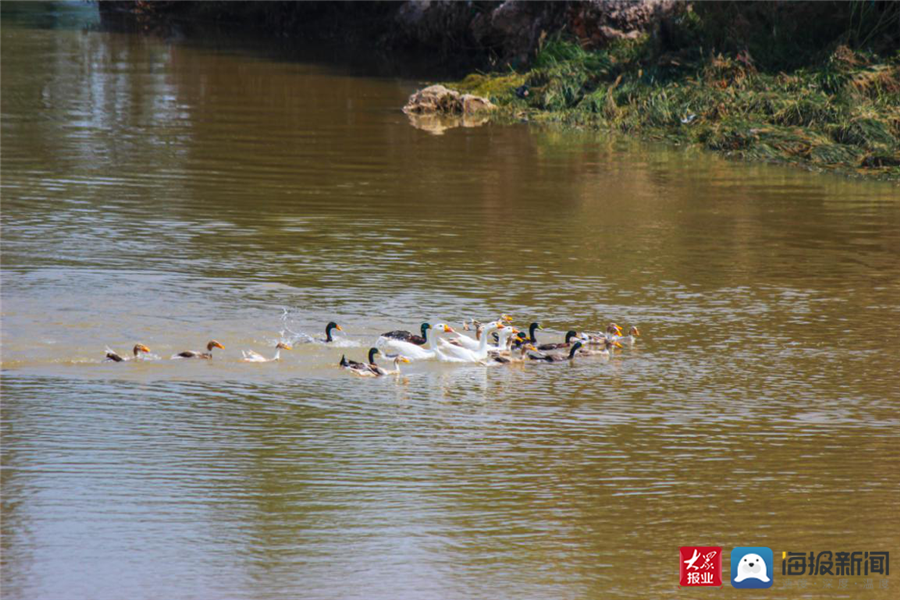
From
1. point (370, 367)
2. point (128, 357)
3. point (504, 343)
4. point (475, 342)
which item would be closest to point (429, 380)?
point (370, 367)

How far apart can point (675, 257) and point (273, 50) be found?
26.4 m

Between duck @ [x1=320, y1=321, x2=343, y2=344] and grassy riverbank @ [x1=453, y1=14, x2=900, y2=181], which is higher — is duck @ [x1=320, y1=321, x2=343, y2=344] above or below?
below

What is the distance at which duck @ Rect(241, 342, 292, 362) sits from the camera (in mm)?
10523

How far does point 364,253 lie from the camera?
1403 centimetres

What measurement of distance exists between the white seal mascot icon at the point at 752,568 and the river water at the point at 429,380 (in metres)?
0.10

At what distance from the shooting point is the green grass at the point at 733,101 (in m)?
20.7

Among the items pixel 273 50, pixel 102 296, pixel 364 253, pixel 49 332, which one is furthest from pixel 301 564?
pixel 273 50

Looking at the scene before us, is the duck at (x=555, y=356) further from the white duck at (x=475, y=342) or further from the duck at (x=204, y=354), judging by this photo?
the duck at (x=204, y=354)

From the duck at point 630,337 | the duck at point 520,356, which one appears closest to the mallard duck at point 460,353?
the duck at point 520,356

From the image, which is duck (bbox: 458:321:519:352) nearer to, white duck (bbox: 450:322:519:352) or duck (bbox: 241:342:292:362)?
white duck (bbox: 450:322:519:352)

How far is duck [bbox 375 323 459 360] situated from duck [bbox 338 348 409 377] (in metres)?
0.13

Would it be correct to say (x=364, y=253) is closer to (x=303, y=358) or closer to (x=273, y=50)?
(x=303, y=358)

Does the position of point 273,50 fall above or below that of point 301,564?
above

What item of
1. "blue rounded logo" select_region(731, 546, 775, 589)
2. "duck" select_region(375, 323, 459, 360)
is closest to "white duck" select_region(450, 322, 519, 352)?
"duck" select_region(375, 323, 459, 360)
